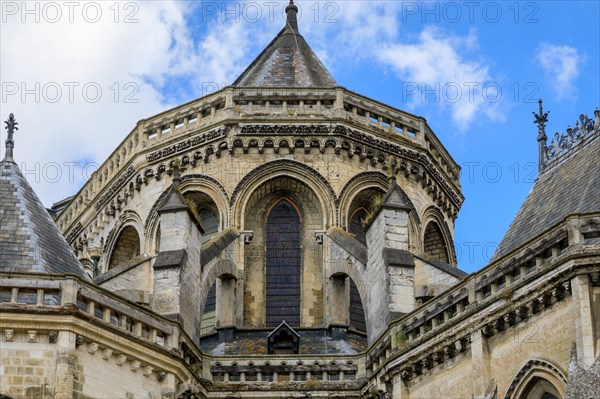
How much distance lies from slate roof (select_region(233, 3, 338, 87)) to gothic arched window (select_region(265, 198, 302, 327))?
433 centimetres

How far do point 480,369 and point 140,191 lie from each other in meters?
15.9

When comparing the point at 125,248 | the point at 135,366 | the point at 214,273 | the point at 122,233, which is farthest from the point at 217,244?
the point at 135,366

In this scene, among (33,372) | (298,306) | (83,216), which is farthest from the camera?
(83,216)

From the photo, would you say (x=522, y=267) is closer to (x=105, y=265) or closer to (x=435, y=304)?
(x=435, y=304)

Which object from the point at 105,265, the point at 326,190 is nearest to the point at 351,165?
the point at 326,190

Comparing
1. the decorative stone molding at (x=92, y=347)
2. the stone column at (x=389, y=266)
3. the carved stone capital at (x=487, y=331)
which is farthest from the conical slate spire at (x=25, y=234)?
the carved stone capital at (x=487, y=331)

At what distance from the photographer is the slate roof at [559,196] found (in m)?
28.0

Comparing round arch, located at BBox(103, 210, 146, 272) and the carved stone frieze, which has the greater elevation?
the carved stone frieze

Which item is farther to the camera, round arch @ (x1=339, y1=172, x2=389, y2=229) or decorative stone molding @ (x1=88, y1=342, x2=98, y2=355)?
round arch @ (x1=339, y1=172, x2=389, y2=229)

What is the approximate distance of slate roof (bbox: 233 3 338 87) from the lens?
137ft

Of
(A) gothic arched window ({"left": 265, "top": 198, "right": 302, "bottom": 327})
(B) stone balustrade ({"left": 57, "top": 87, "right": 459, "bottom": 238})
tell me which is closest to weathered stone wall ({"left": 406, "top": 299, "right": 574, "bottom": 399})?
(A) gothic arched window ({"left": 265, "top": 198, "right": 302, "bottom": 327})

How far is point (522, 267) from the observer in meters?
26.4

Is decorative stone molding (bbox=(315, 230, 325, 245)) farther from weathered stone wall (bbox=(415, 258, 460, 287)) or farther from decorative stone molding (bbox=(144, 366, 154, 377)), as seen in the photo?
decorative stone molding (bbox=(144, 366, 154, 377))

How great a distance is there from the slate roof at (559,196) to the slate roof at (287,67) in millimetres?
11821
